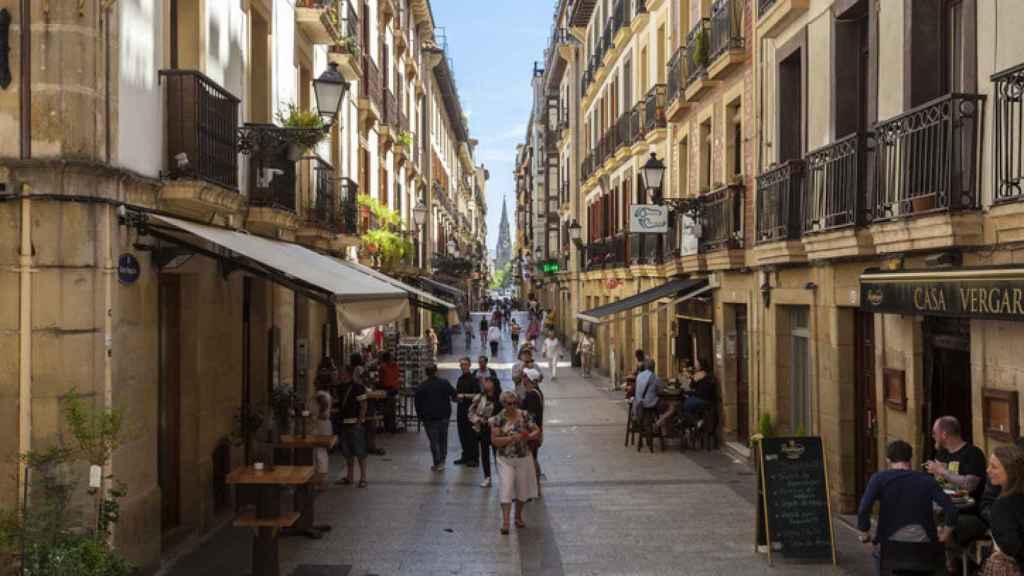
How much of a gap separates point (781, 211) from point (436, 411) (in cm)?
579

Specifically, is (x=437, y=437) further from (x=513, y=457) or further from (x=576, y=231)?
(x=576, y=231)

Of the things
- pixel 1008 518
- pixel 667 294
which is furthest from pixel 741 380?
pixel 1008 518


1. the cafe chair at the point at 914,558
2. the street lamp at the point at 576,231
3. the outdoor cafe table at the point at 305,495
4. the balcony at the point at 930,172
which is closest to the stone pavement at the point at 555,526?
the outdoor cafe table at the point at 305,495

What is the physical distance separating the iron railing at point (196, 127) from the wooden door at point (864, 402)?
7.33m

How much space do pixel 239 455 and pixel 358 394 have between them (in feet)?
6.31

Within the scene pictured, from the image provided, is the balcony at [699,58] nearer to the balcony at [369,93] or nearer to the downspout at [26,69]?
the balcony at [369,93]

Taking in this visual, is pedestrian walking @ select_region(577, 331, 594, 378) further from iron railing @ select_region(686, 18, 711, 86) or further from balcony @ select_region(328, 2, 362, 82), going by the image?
iron railing @ select_region(686, 18, 711, 86)

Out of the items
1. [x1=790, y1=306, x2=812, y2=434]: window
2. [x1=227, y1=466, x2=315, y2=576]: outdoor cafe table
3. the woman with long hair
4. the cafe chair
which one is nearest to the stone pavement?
[x1=227, y1=466, x2=315, y2=576]: outdoor cafe table

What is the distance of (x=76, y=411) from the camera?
7.33m

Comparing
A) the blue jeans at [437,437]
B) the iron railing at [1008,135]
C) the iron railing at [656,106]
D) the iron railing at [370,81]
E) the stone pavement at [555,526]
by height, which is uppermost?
the iron railing at [370,81]

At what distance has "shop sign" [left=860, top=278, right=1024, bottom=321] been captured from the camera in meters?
7.28

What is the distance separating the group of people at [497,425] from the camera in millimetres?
11352

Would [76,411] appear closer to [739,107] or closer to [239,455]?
[239,455]

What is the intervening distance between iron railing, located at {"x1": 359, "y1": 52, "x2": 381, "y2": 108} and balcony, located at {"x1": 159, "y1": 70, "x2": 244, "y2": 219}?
12.7 meters
